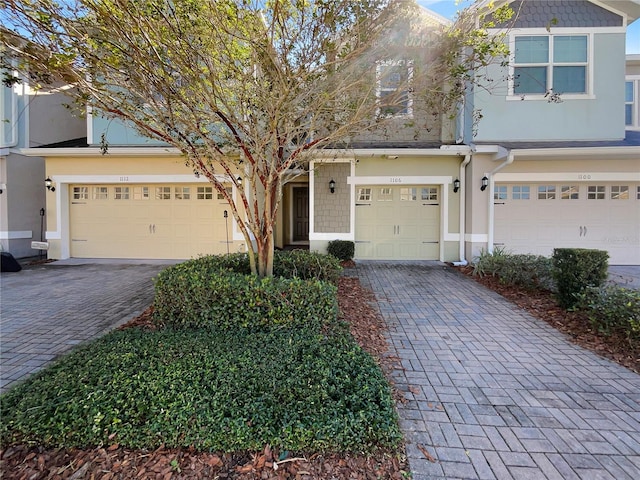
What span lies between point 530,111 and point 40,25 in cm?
996

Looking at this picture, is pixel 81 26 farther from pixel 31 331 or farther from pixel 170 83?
pixel 31 331

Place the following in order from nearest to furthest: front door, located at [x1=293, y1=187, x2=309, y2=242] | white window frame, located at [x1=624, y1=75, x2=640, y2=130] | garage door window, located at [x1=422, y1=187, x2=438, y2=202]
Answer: garage door window, located at [x1=422, y1=187, x2=438, y2=202] < white window frame, located at [x1=624, y1=75, x2=640, y2=130] < front door, located at [x1=293, y1=187, x2=309, y2=242]

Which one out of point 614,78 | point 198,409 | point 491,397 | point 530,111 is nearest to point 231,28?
point 198,409

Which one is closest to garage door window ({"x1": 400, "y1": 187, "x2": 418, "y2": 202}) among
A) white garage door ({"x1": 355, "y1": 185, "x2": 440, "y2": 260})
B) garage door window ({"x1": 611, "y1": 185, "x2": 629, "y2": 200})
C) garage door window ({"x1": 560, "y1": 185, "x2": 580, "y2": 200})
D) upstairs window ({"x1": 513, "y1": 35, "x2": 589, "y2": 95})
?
white garage door ({"x1": 355, "y1": 185, "x2": 440, "y2": 260})

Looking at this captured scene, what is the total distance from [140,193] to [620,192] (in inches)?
525

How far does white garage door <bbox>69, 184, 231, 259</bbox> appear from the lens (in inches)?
357

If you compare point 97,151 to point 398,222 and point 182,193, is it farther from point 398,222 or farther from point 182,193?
point 398,222

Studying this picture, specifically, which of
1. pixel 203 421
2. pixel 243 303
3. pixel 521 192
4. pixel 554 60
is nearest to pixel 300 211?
pixel 521 192

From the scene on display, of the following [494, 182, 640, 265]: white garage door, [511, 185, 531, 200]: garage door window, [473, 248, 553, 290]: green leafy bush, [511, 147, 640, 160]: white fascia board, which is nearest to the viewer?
[473, 248, 553, 290]: green leafy bush

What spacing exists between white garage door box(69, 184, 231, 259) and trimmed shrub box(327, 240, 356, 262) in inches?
128

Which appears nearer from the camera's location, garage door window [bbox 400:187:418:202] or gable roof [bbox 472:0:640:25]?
gable roof [bbox 472:0:640:25]

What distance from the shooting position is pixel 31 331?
394 cm

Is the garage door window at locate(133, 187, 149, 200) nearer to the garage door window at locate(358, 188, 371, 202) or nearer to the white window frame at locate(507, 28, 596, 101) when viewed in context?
the garage door window at locate(358, 188, 371, 202)

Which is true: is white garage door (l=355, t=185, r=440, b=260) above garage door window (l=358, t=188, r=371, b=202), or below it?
below
